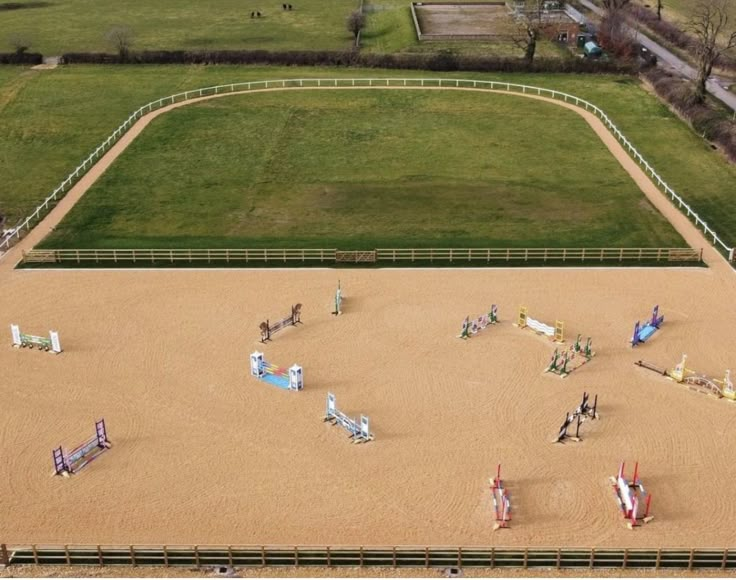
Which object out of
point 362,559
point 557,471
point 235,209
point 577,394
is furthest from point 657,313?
point 235,209

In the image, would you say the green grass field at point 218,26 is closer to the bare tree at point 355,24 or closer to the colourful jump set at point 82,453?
the bare tree at point 355,24

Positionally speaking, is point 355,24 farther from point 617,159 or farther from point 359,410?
point 359,410

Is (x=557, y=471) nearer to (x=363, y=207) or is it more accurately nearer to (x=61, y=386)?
(x=61, y=386)

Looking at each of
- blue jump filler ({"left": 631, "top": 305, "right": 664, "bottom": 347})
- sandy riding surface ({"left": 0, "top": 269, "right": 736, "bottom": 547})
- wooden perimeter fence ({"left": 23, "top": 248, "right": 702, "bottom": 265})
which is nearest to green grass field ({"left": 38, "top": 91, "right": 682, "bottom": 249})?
wooden perimeter fence ({"left": 23, "top": 248, "right": 702, "bottom": 265})

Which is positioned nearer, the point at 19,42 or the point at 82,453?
the point at 82,453

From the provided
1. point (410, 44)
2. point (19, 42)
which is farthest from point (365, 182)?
point (19, 42)

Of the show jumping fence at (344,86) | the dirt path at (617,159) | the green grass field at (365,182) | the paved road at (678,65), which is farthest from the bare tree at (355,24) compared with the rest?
the paved road at (678,65)
